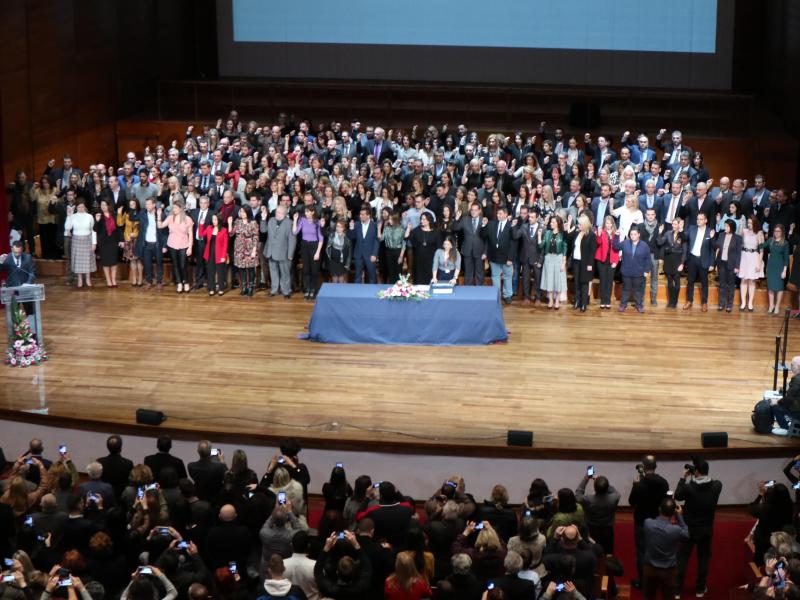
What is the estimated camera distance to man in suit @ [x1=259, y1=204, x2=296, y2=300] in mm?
15891

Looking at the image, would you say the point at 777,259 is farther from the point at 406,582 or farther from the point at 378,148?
the point at 406,582

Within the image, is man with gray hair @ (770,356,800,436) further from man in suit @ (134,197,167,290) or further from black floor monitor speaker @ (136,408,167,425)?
man in suit @ (134,197,167,290)

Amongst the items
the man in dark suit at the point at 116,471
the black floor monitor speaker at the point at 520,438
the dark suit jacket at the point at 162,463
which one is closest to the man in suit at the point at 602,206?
the black floor monitor speaker at the point at 520,438

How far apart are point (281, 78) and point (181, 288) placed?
9.53 metres

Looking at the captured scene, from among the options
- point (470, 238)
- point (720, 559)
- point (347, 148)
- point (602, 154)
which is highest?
point (347, 148)

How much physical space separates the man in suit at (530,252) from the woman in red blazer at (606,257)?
759 millimetres

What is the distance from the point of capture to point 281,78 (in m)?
25.0

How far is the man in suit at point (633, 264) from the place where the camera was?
50.2 ft

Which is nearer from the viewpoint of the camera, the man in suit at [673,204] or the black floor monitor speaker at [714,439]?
the black floor monitor speaker at [714,439]

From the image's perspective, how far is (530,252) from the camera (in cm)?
1560

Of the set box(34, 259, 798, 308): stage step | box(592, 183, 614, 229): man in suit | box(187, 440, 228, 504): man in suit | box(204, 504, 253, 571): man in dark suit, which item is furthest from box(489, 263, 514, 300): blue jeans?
box(204, 504, 253, 571): man in dark suit

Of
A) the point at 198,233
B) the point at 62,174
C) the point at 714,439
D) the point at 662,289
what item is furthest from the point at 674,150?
the point at 62,174

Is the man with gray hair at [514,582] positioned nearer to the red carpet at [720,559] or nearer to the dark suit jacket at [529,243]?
the red carpet at [720,559]

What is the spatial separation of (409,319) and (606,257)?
2.86m
